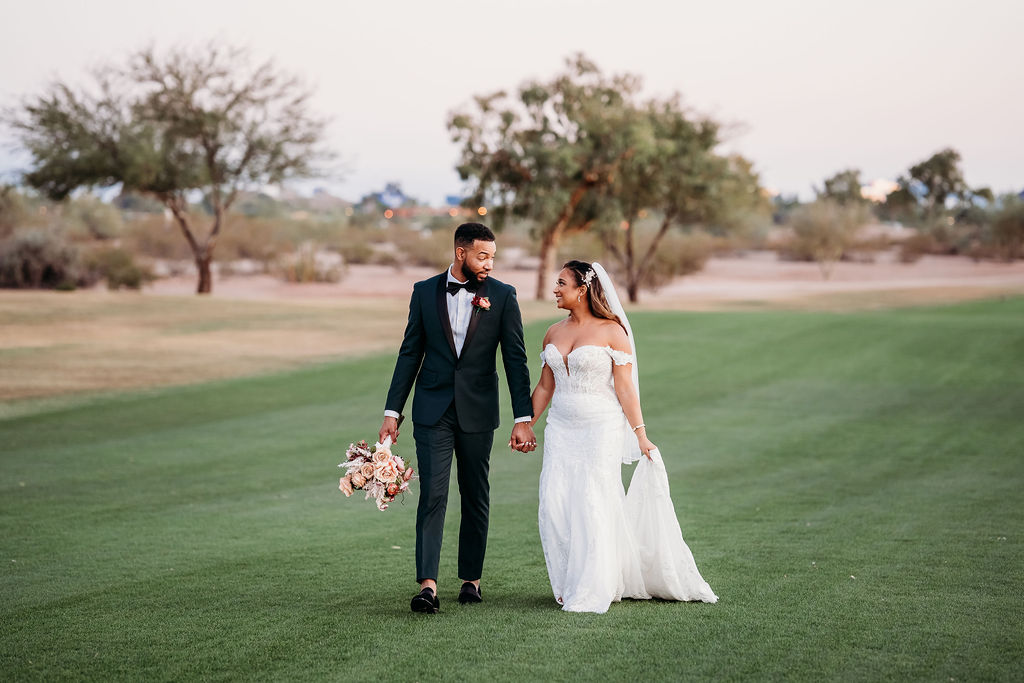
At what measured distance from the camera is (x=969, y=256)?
7481cm

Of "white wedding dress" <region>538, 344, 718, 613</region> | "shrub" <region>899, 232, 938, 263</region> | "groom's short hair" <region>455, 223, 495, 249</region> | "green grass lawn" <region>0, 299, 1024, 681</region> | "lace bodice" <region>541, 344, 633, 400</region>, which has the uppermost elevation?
"shrub" <region>899, 232, 938, 263</region>

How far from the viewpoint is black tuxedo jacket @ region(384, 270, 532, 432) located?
20.1 feet

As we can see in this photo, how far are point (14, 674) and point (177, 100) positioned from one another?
3890 cm

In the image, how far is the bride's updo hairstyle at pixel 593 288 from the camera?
642 cm

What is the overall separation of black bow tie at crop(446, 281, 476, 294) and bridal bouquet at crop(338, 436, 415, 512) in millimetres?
938

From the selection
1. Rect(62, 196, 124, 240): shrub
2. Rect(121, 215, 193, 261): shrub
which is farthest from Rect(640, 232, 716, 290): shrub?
Rect(62, 196, 124, 240): shrub

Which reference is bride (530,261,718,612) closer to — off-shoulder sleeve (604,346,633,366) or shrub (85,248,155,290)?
off-shoulder sleeve (604,346,633,366)

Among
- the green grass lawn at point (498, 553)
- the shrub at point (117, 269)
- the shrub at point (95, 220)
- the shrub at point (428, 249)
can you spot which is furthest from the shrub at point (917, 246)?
the green grass lawn at point (498, 553)

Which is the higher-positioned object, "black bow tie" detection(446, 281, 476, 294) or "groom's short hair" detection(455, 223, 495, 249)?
"groom's short hair" detection(455, 223, 495, 249)

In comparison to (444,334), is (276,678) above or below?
below

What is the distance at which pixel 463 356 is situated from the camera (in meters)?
6.12

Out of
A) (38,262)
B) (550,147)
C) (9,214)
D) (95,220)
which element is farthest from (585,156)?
(95,220)

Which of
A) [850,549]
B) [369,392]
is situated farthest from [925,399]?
[850,549]

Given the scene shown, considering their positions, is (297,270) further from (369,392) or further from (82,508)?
(82,508)
